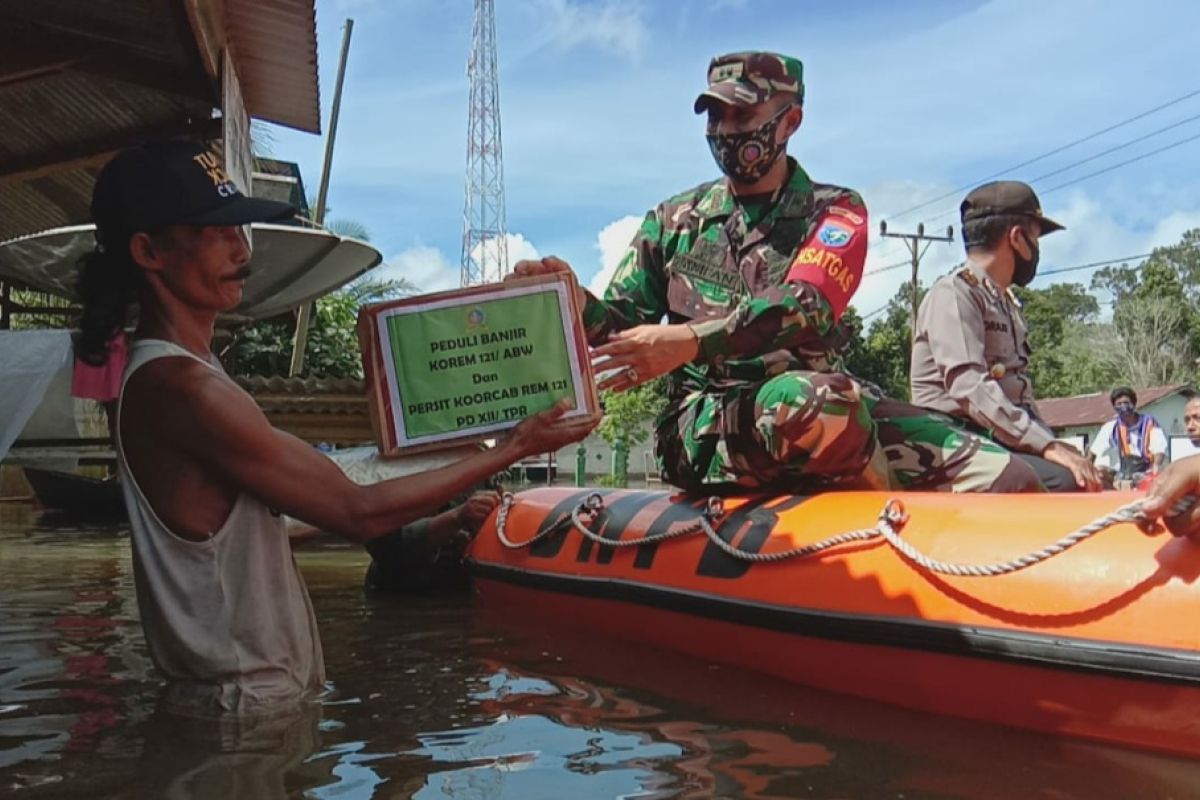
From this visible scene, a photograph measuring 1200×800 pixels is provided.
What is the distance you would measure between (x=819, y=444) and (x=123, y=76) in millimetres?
4149

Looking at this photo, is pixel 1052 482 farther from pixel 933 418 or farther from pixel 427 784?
pixel 427 784

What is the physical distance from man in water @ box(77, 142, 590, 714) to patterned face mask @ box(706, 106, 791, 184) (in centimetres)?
151

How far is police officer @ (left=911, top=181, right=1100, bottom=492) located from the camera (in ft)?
12.4

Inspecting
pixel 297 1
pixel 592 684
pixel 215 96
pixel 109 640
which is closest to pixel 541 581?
pixel 592 684

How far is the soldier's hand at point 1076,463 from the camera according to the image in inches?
141

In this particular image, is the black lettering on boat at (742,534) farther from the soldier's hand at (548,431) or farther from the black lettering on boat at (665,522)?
the soldier's hand at (548,431)

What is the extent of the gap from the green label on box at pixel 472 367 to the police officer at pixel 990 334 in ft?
6.10

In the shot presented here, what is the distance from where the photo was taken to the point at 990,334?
3.98m

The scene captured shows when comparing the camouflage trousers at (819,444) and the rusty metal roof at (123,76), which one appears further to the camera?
the rusty metal roof at (123,76)

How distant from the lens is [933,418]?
361 centimetres

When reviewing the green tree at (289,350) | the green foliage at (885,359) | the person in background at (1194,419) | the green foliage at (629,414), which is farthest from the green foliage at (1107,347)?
the person in background at (1194,419)

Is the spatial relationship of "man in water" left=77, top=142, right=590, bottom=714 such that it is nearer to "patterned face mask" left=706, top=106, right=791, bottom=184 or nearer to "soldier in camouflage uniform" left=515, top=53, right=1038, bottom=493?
"soldier in camouflage uniform" left=515, top=53, right=1038, bottom=493

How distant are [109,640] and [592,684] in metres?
1.87

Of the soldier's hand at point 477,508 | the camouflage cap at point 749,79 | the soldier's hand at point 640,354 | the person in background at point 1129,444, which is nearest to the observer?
the soldier's hand at point 640,354
